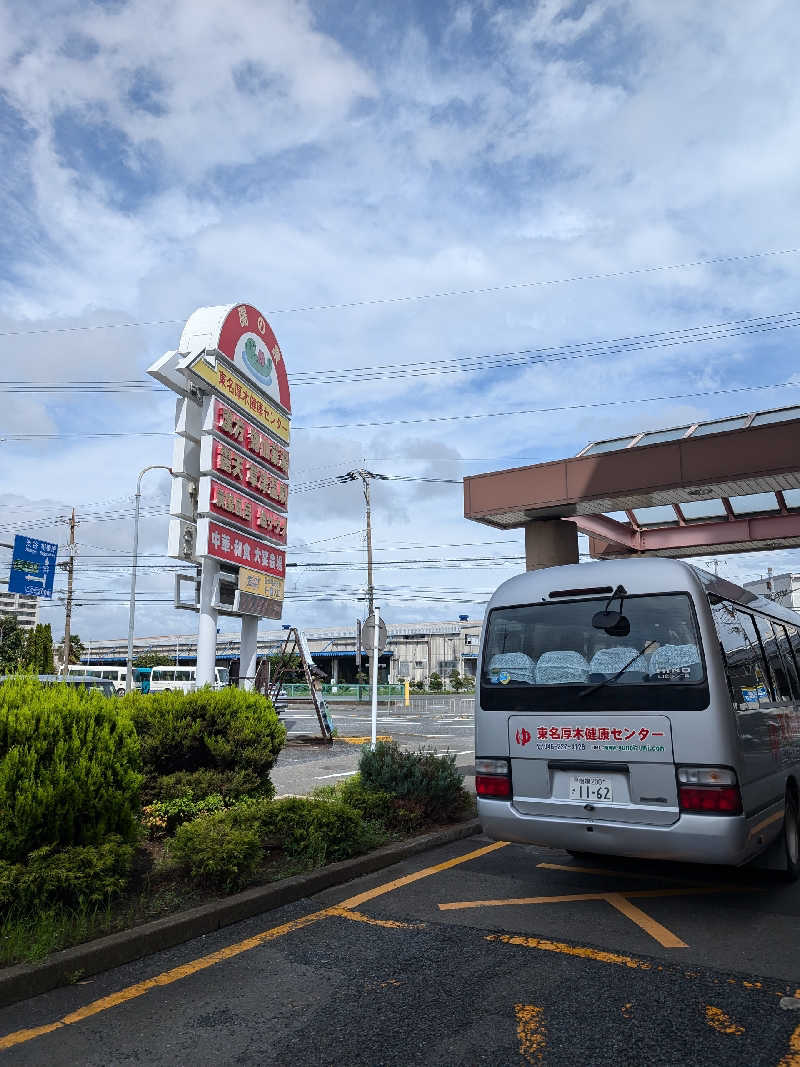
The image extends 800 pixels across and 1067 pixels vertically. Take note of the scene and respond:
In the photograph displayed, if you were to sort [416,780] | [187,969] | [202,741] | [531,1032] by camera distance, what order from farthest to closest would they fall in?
[416,780] < [202,741] < [187,969] < [531,1032]

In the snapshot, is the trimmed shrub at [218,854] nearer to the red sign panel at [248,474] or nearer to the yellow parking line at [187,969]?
the yellow parking line at [187,969]

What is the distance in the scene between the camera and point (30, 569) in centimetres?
3216

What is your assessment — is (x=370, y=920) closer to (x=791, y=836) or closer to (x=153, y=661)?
(x=791, y=836)

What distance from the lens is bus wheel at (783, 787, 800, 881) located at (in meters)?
6.41

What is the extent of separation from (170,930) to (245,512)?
12887 mm

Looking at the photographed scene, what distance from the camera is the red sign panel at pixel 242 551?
1595 centimetres

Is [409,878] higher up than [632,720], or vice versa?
[632,720]

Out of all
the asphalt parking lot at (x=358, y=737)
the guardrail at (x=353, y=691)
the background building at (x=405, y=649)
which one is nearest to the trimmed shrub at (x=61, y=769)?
the asphalt parking lot at (x=358, y=737)

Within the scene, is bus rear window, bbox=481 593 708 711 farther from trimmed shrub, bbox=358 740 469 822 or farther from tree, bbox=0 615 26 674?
tree, bbox=0 615 26 674

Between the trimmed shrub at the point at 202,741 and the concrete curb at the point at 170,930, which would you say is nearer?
the concrete curb at the point at 170,930

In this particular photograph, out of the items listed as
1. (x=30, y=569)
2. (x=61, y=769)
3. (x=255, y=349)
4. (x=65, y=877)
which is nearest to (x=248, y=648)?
(x=255, y=349)

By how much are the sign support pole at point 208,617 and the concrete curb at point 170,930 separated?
9030 mm

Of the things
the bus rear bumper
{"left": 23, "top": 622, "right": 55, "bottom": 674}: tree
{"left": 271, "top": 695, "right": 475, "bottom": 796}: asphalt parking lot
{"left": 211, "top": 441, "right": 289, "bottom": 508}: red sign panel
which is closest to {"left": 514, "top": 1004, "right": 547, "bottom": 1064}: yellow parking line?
the bus rear bumper

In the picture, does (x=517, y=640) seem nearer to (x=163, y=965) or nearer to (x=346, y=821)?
(x=346, y=821)
